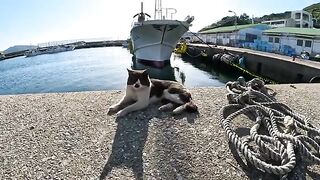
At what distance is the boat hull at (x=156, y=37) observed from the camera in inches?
891

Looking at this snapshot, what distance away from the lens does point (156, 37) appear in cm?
2359

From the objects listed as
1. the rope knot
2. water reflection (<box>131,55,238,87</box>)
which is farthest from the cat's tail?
water reflection (<box>131,55,238,87</box>)

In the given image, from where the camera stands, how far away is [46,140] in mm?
4359

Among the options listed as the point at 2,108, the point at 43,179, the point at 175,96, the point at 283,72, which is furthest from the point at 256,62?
the point at 43,179

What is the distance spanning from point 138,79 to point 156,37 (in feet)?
62.3

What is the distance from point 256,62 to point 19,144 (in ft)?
67.6

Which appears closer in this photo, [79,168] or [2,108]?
[79,168]

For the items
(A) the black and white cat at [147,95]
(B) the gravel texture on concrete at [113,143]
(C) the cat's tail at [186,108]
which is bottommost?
(B) the gravel texture on concrete at [113,143]

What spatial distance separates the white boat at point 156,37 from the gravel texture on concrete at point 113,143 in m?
17.2

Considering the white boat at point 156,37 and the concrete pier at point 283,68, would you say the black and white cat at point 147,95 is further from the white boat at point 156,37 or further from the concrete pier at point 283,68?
the white boat at point 156,37

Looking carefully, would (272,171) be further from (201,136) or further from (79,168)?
(79,168)

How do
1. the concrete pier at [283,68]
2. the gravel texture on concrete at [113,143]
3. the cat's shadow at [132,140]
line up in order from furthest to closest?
the concrete pier at [283,68] < the cat's shadow at [132,140] < the gravel texture on concrete at [113,143]

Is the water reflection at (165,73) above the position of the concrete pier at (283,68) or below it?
below

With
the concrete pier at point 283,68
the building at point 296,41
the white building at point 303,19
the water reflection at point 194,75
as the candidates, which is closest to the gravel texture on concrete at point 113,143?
the concrete pier at point 283,68
